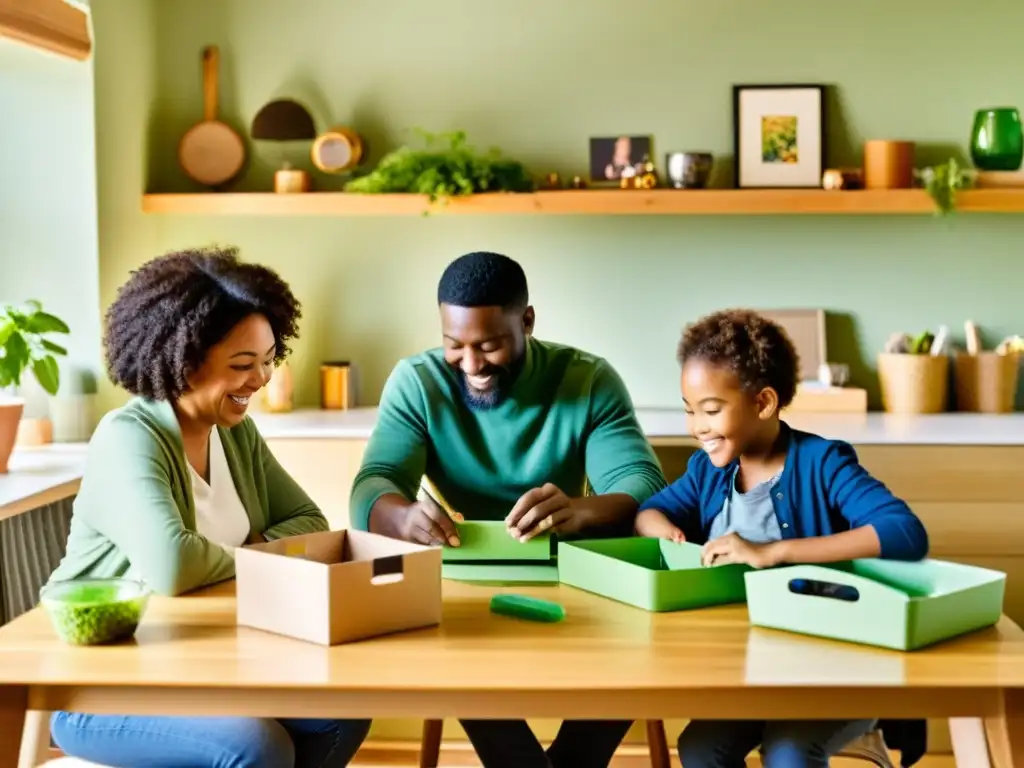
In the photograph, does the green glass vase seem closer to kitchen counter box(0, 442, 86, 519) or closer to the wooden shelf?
the wooden shelf

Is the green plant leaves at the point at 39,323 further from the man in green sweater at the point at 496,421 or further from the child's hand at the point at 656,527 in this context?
the child's hand at the point at 656,527

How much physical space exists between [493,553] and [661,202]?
6.31 ft

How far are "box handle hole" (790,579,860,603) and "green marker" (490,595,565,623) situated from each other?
328 mm

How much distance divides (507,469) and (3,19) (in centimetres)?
163

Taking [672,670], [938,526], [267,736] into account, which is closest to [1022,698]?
[672,670]

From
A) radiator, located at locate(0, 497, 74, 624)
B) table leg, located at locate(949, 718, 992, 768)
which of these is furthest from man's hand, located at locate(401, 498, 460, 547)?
radiator, located at locate(0, 497, 74, 624)

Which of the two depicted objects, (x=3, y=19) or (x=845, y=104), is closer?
(x=3, y=19)

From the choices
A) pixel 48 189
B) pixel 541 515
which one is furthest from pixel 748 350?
pixel 48 189

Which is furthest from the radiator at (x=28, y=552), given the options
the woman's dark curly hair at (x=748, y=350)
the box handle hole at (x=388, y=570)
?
the woman's dark curly hair at (x=748, y=350)

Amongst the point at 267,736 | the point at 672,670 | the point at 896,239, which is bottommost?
the point at 267,736

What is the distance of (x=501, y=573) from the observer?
215cm

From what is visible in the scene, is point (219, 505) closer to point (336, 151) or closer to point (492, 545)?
point (492, 545)

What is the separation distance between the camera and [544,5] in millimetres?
4062

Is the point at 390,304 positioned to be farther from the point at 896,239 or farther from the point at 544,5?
the point at 896,239
